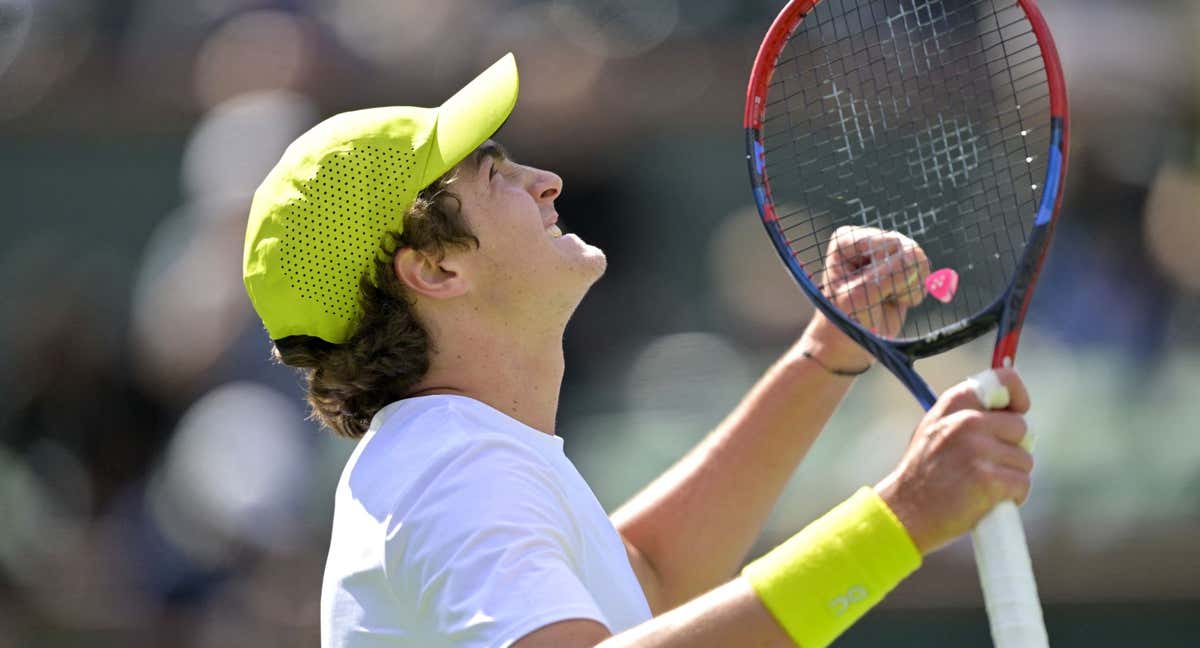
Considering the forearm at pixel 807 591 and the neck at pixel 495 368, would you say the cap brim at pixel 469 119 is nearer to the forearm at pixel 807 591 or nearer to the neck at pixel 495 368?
the neck at pixel 495 368

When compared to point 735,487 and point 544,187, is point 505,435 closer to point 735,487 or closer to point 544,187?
point 544,187

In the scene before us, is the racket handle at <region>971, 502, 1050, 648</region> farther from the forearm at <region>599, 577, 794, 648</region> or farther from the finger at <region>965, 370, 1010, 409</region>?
the forearm at <region>599, 577, 794, 648</region>

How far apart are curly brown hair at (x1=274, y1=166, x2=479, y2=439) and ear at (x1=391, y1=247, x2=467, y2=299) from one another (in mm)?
11

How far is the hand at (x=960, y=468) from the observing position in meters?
2.09

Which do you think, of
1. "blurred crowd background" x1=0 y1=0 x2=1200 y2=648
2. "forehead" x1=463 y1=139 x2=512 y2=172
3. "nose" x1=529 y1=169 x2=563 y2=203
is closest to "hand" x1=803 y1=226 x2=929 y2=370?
"nose" x1=529 y1=169 x2=563 y2=203

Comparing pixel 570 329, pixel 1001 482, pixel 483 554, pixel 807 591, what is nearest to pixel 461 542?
pixel 483 554

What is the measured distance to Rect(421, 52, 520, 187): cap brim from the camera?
274 cm

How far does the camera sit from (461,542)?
221 centimetres

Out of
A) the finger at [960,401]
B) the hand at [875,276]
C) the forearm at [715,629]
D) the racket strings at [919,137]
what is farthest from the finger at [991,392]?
the racket strings at [919,137]

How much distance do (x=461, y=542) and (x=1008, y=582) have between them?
67cm

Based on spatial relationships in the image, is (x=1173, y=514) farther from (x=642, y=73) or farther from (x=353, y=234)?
(x=353, y=234)

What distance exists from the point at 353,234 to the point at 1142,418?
15.1 ft

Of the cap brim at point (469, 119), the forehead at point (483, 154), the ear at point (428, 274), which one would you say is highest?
the cap brim at point (469, 119)

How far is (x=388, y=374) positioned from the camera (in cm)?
270
